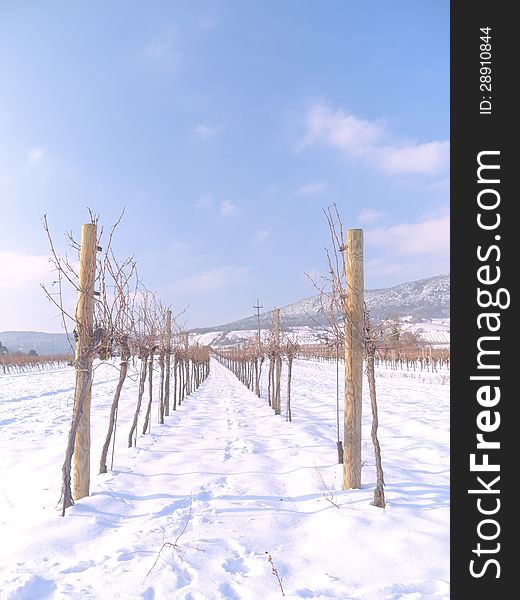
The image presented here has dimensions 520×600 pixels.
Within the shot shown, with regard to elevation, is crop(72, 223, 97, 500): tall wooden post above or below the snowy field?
above

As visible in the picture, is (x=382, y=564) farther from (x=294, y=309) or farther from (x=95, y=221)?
(x=294, y=309)

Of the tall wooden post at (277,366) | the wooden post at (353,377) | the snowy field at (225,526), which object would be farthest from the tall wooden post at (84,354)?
the tall wooden post at (277,366)

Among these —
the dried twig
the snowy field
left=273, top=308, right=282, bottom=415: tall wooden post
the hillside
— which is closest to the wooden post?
the snowy field

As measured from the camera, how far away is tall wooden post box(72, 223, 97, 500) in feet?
12.6

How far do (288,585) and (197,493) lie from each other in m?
1.88

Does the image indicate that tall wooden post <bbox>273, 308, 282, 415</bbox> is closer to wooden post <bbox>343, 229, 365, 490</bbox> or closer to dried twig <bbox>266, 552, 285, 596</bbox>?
wooden post <bbox>343, 229, 365, 490</bbox>

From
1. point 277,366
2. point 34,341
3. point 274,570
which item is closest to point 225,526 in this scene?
point 274,570

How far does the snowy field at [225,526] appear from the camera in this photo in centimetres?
242

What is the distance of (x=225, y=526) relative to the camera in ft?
10.8

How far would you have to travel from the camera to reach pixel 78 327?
3904 mm

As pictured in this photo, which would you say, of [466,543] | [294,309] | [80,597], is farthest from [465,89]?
[294,309]

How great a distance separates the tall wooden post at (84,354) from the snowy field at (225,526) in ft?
0.86

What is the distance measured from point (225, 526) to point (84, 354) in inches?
78.7

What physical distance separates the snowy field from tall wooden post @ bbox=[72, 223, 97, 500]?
261 millimetres
